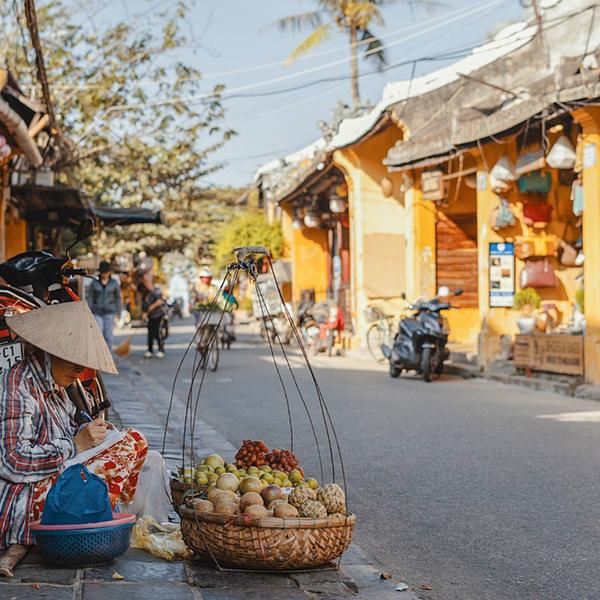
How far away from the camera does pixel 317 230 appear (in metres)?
34.7

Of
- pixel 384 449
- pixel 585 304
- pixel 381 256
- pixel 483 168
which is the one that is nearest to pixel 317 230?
pixel 381 256

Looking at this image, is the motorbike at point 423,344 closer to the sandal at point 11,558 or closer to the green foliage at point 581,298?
the green foliage at point 581,298

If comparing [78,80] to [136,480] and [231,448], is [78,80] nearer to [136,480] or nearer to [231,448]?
[231,448]

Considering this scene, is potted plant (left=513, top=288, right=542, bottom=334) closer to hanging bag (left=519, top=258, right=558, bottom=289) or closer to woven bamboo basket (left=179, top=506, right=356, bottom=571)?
hanging bag (left=519, top=258, right=558, bottom=289)

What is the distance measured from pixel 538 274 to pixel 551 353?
2.97m

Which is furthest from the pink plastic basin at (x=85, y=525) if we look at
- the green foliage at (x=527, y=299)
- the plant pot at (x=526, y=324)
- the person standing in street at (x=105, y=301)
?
the green foliage at (x=527, y=299)

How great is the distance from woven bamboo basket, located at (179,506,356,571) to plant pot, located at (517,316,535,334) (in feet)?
39.2

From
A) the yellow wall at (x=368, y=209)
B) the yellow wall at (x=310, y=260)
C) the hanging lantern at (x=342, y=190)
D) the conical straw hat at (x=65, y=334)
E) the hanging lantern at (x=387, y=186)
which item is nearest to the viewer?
the conical straw hat at (x=65, y=334)

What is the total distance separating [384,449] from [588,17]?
11304 mm

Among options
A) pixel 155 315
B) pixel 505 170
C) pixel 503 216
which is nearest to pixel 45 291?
pixel 505 170

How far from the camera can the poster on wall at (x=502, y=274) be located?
17734 mm

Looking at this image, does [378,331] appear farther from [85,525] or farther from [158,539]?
[85,525]

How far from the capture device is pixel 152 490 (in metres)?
5.40

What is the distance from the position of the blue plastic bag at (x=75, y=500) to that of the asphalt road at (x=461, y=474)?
62.8 inches
